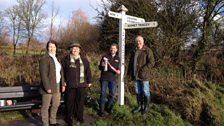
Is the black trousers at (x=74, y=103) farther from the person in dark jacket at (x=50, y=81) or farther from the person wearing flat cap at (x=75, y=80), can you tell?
the person in dark jacket at (x=50, y=81)

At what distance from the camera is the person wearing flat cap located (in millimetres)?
7039

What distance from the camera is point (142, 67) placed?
7824 mm

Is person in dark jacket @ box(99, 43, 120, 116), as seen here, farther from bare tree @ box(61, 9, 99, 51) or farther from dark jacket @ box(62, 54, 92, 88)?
bare tree @ box(61, 9, 99, 51)

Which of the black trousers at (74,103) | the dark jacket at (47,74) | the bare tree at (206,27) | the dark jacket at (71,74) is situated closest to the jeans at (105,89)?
the black trousers at (74,103)

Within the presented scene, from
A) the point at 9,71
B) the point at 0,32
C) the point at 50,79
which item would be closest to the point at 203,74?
the point at 9,71

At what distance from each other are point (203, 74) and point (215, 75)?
1.64 ft

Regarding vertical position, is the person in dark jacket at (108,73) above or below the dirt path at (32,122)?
above

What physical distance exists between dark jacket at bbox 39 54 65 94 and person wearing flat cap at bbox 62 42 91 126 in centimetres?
53

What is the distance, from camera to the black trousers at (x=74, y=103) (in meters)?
7.11

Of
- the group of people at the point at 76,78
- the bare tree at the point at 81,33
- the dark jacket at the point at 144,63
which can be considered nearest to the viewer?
the group of people at the point at 76,78

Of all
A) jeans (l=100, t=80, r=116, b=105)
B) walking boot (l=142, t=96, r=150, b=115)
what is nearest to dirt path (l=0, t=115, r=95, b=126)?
jeans (l=100, t=80, r=116, b=105)

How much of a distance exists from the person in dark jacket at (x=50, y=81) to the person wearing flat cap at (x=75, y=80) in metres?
0.28

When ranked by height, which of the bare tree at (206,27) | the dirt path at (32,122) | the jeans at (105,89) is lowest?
the dirt path at (32,122)

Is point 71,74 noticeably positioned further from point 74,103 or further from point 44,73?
point 44,73
